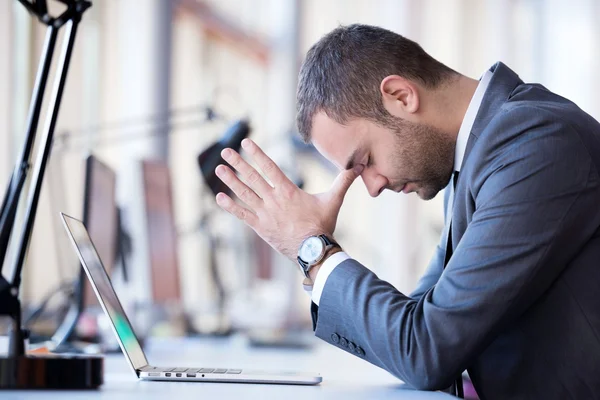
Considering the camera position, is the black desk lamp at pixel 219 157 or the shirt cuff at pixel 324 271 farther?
the black desk lamp at pixel 219 157

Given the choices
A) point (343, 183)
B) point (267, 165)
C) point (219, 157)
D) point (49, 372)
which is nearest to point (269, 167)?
point (267, 165)

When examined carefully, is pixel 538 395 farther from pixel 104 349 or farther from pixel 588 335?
pixel 104 349

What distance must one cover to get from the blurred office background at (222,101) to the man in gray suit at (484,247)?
46.7 inches

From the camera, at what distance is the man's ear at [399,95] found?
1.43 metres

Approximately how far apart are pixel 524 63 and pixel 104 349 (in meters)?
5.80

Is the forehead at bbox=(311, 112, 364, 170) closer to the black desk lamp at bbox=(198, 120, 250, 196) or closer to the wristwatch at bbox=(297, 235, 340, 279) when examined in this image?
the wristwatch at bbox=(297, 235, 340, 279)

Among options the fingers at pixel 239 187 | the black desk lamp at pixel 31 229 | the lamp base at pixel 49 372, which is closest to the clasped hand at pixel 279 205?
the fingers at pixel 239 187

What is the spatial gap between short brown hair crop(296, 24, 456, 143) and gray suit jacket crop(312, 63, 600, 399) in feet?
0.72

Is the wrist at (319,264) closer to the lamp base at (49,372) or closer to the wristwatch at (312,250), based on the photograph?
the wristwatch at (312,250)

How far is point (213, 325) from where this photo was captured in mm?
3764

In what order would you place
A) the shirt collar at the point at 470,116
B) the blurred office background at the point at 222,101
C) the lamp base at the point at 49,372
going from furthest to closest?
the blurred office background at the point at 222,101 → the shirt collar at the point at 470,116 → the lamp base at the point at 49,372

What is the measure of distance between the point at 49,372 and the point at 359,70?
2.46ft

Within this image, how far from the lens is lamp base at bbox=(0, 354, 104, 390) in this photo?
99 centimetres

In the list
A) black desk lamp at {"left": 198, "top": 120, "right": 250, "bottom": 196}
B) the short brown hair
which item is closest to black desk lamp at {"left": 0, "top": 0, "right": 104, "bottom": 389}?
the short brown hair
